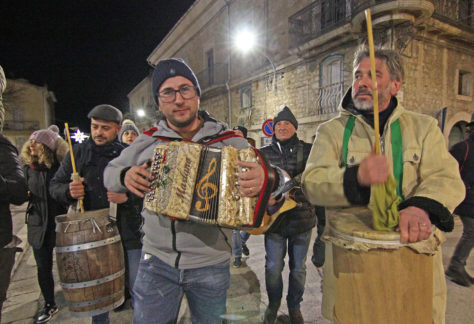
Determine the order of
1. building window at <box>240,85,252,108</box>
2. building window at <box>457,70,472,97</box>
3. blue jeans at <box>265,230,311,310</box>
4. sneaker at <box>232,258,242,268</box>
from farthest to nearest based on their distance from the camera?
building window at <box>240,85,252,108</box> → building window at <box>457,70,472,97</box> → sneaker at <box>232,258,242,268</box> → blue jeans at <box>265,230,311,310</box>

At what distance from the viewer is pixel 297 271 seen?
2.91 metres

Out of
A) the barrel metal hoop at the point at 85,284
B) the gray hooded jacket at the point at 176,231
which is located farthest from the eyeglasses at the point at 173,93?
the barrel metal hoop at the point at 85,284

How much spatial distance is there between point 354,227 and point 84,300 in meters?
2.26

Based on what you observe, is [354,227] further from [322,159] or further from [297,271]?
[297,271]

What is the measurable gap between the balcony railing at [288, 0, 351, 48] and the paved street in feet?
30.5

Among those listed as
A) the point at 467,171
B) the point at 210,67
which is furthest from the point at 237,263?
the point at 210,67

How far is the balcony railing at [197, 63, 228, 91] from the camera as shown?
19.3 meters

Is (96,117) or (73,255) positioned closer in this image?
(73,255)

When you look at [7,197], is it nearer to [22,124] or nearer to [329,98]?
[329,98]

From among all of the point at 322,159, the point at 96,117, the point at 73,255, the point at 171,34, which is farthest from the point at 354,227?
the point at 171,34

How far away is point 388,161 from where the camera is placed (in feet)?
4.85

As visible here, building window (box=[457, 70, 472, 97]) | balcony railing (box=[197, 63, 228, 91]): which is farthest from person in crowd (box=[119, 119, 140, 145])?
balcony railing (box=[197, 63, 228, 91])

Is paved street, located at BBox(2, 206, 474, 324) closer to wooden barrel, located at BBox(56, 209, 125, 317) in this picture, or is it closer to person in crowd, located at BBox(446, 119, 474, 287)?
person in crowd, located at BBox(446, 119, 474, 287)

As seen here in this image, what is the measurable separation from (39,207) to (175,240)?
7.94 ft
